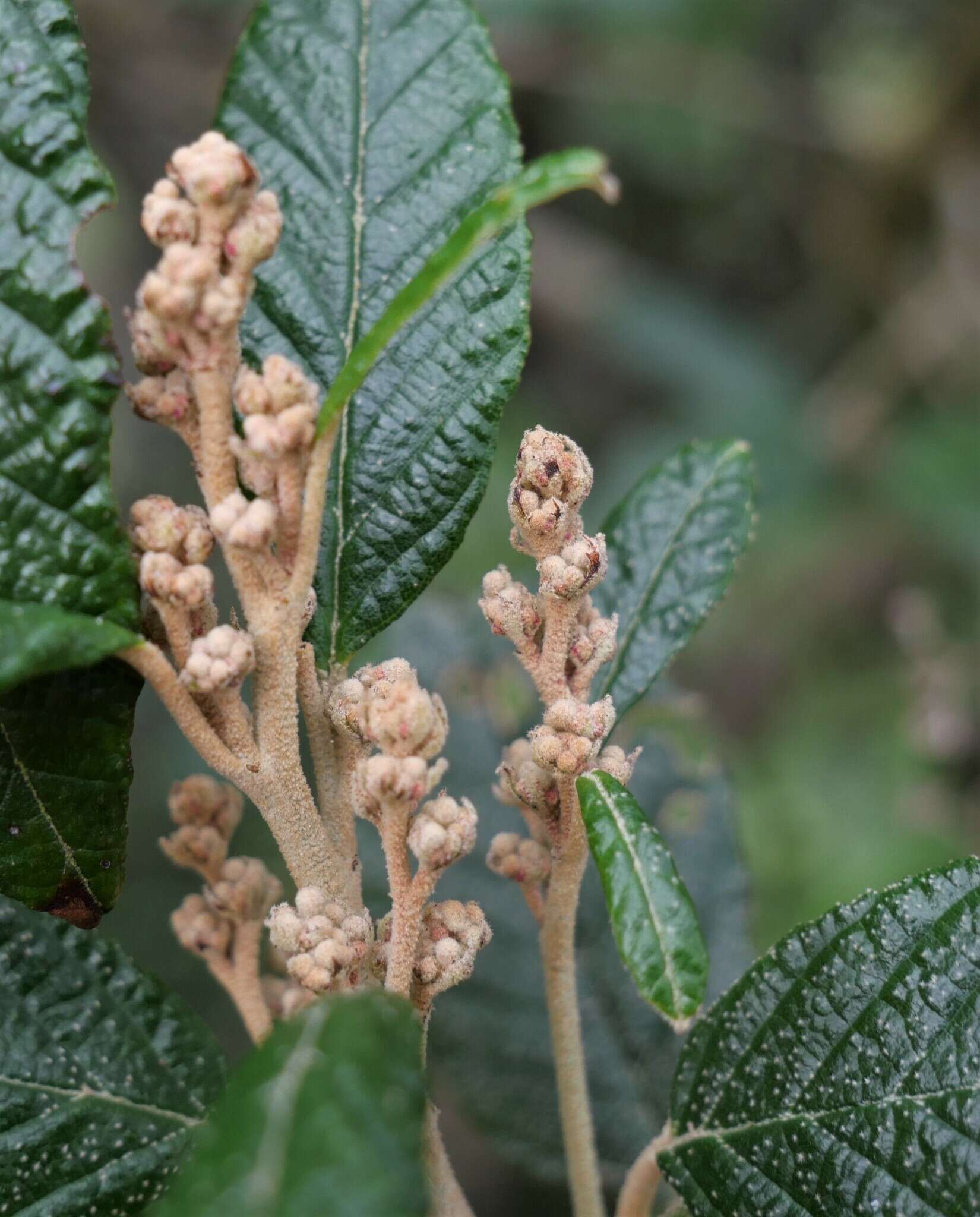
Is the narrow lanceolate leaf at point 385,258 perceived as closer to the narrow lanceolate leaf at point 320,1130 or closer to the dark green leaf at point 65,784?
the dark green leaf at point 65,784

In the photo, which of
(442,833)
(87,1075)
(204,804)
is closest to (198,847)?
(204,804)

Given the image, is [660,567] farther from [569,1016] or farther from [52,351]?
[52,351]

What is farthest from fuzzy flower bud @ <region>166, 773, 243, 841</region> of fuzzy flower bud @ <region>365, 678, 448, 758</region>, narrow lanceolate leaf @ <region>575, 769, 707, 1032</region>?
narrow lanceolate leaf @ <region>575, 769, 707, 1032</region>

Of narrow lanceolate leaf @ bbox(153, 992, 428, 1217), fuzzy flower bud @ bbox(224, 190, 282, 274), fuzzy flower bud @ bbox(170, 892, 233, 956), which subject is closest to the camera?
narrow lanceolate leaf @ bbox(153, 992, 428, 1217)

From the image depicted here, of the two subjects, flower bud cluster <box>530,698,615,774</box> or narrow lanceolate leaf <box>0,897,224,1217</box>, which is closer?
flower bud cluster <box>530,698,615,774</box>

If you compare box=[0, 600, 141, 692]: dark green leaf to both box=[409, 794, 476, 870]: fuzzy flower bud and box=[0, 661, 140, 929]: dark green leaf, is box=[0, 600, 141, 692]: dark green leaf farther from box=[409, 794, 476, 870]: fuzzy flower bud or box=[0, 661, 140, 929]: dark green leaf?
box=[409, 794, 476, 870]: fuzzy flower bud

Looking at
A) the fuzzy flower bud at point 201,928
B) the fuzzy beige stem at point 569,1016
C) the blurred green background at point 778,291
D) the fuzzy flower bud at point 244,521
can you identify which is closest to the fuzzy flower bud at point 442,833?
the fuzzy beige stem at point 569,1016
